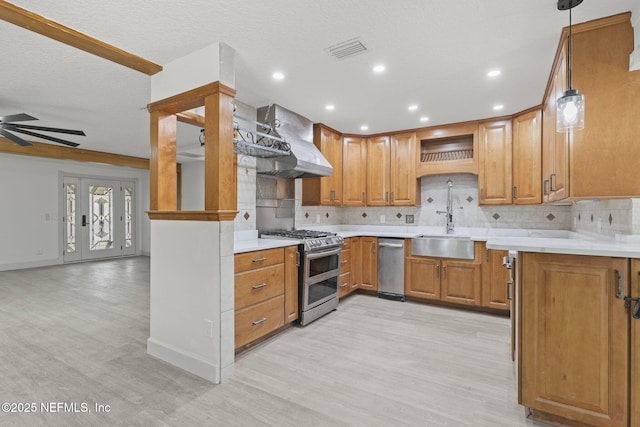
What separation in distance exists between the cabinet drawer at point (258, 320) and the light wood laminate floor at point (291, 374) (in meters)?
0.15

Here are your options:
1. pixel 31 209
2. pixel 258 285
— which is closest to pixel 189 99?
pixel 258 285

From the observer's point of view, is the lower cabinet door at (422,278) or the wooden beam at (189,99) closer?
the wooden beam at (189,99)

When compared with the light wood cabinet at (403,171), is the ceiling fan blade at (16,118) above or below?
above

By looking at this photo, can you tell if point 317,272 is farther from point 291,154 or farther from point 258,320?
point 291,154

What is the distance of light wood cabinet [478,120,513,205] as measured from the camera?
386 centimetres

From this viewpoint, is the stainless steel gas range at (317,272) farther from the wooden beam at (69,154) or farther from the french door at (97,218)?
the french door at (97,218)

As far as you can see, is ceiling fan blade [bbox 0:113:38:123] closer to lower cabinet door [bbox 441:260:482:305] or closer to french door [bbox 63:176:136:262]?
french door [bbox 63:176:136:262]

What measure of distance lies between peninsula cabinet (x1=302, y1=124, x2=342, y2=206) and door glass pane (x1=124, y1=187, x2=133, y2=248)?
6391mm

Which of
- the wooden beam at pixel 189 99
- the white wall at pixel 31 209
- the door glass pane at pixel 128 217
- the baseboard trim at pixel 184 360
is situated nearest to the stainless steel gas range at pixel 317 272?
the baseboard trim at pixel 184 360

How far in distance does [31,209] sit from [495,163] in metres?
8.90

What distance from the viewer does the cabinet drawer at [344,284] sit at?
13.1 ft

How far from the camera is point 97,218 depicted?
25.5ft

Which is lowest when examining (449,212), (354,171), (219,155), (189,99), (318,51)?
(449,212)

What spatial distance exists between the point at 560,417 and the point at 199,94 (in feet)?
10.2
